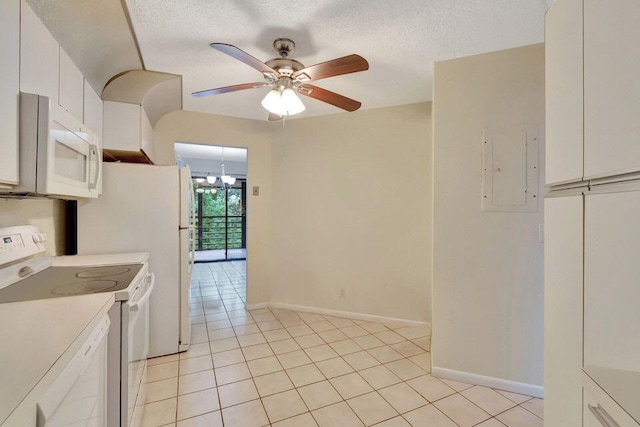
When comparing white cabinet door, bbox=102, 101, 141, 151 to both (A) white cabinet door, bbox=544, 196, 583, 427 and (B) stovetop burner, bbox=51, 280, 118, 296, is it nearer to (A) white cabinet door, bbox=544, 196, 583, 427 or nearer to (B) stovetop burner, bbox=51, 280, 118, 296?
(B) stovetop burner, bbox=51, 280, 118, 296

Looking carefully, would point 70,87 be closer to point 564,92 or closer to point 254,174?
point 254,174

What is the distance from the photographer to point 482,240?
2010 mm

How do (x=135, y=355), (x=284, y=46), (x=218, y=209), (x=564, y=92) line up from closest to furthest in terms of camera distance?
1. (x=564, y=92)
2. (x=135, y=355)
3. (x=284, y=46)
4. (x=218, y=209)

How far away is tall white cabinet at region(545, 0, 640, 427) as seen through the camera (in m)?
0.71

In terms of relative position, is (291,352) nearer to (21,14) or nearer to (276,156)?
(276,156)

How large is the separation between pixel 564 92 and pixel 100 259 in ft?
8.97

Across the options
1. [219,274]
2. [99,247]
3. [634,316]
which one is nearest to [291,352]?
[99,247]

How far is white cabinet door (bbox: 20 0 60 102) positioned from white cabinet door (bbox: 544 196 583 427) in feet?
7.39

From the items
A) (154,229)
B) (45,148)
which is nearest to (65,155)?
(45,148)

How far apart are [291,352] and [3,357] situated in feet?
6.76

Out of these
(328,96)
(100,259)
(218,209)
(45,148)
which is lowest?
(100,259)

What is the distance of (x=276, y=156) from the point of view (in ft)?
11.6

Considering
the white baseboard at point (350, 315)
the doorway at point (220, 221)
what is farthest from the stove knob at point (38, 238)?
the doorway at point (220, 221)

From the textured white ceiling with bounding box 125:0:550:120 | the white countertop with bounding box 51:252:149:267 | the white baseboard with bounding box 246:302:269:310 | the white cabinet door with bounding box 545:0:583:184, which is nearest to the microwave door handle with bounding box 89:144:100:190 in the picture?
the white countertop with bounding box 51:252:149:267
